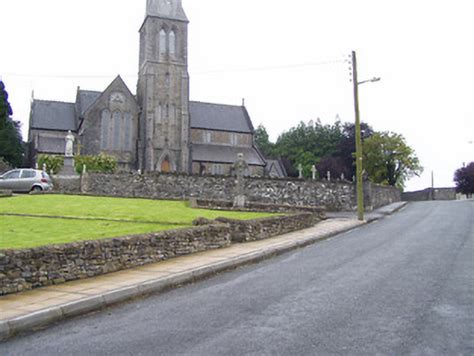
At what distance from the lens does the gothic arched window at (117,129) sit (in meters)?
61.4

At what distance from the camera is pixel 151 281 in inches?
371

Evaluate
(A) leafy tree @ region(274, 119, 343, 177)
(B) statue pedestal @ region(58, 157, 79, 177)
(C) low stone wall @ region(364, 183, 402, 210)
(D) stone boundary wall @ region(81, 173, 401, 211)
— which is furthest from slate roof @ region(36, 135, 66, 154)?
(A) leafy tree @ region(274, 119, 343, 177)

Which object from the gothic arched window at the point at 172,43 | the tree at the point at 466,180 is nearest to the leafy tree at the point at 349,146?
the tree at the point at 466,180

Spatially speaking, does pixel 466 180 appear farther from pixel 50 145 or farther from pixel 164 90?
pixel 50 145

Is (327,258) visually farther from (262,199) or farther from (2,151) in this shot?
(2,151)

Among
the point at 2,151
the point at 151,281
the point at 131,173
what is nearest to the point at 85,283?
the point at 151,281

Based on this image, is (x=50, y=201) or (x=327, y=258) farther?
(x=50, y=201)

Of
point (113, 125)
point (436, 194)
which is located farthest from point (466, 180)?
point (113, 125)

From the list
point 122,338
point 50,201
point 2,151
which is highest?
point 2,151

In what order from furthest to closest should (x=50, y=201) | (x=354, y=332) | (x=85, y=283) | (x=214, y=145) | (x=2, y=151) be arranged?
1. (x=214, y=145)
2. (x=2, y=151)
3. (x=50, y=201)
4. (x=85, y=283)
5. (x=354, y=332)

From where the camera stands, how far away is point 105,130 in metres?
61.0

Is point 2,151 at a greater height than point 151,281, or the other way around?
point 2,151

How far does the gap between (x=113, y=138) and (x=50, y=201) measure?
40276 millimetres

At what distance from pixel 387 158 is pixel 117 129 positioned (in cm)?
3865
